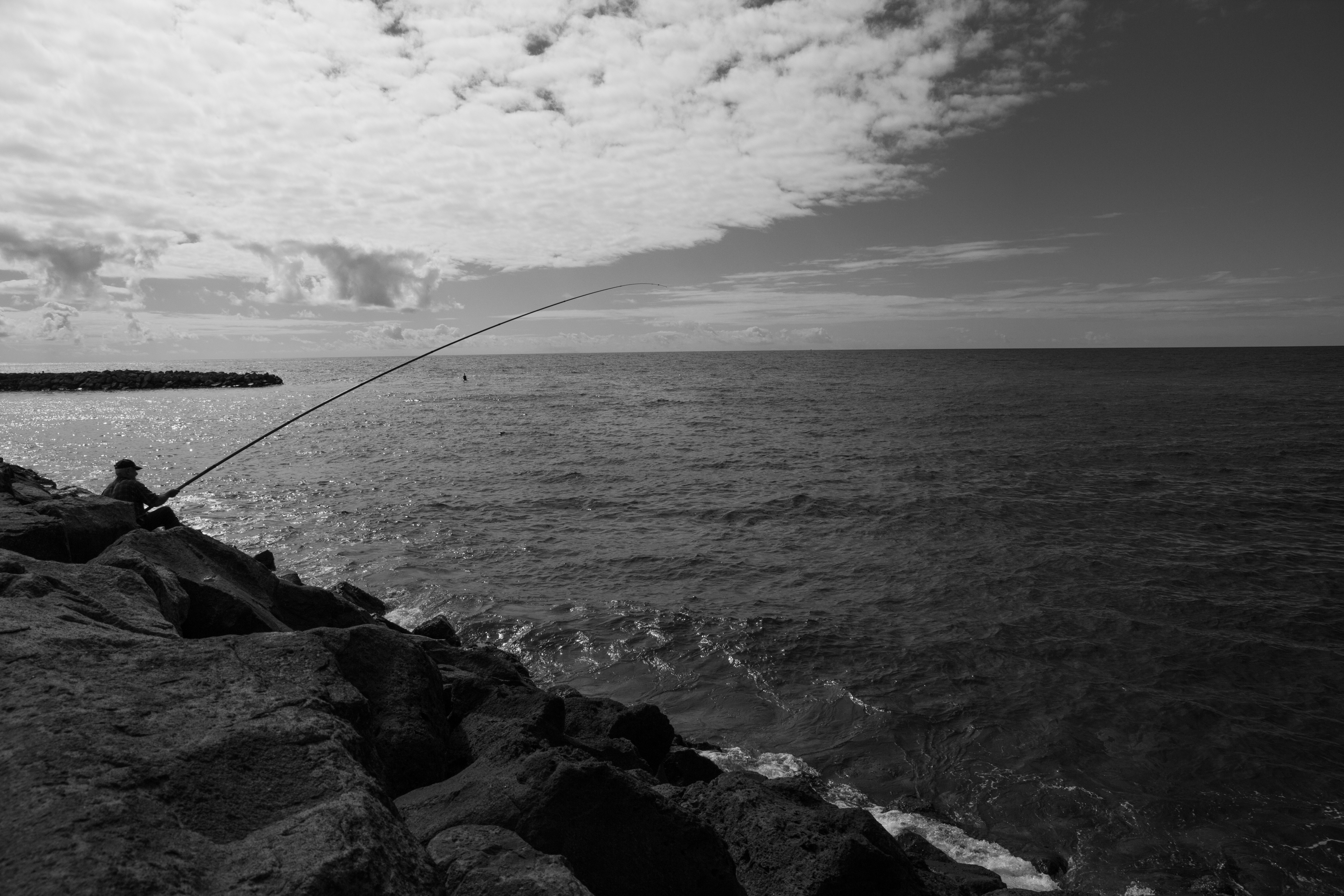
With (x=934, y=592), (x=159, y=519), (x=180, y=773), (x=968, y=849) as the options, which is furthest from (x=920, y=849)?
(x=159, y=519)

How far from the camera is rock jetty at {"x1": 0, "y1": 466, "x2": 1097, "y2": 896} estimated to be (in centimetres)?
273

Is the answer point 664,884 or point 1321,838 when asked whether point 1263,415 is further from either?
point 664,884

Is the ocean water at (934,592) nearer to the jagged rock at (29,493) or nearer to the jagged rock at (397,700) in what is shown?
the jagged rock at (397,700)

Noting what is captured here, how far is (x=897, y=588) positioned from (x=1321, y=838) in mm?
7422

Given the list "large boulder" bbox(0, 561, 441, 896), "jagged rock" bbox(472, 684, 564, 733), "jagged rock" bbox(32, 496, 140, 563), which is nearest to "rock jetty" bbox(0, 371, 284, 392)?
"jagged rock" bbox(32, 496, 140, 563)

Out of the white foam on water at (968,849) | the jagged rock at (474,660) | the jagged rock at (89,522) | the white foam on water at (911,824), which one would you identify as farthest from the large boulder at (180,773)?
the white foam on water at (968,849)

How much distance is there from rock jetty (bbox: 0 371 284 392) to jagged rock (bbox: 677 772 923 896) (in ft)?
311

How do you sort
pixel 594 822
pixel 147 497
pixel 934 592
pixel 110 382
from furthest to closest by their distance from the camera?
pixel 110 382
pixel 934 592
pixel 147 497
pixel 594 822

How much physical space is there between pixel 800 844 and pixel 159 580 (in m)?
5.71

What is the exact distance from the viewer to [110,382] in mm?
78688

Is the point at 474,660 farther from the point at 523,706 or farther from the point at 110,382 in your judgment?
→ the point at 110,382

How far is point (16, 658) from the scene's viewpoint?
3525mm

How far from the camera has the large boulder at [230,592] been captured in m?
6.79

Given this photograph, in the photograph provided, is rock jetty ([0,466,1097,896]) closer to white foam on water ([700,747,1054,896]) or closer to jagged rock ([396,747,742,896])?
jagged rock ([396,747,742,896])
